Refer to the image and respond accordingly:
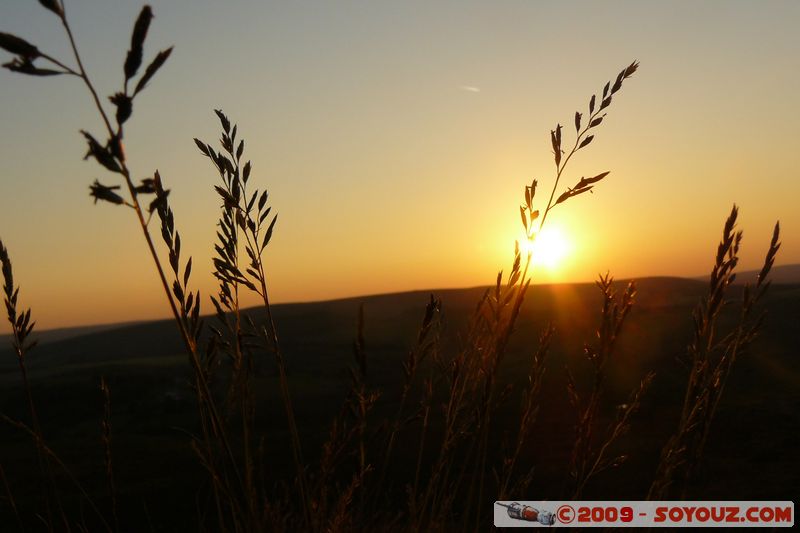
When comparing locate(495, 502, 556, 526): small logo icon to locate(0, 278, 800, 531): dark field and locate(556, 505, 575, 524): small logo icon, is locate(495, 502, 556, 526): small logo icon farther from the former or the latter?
locate(0, 278, 800, 531): dark field

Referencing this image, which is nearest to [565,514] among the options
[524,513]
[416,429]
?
[524,513]

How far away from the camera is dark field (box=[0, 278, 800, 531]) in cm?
747

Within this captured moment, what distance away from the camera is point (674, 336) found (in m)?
18.1

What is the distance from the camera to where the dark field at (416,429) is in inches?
294

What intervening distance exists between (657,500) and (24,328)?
214 cm

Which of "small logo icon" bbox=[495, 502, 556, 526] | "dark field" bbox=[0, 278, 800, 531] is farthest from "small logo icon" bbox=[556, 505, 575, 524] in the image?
"dark field" bbox=[0, 278, 800, 531]

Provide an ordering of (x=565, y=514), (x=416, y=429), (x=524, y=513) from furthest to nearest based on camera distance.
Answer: (x=416, y=429)
(x=565, y=514)
(x=524, y=513)

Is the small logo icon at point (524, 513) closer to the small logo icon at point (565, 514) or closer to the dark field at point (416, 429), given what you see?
the small logo icon at point (565, 514)

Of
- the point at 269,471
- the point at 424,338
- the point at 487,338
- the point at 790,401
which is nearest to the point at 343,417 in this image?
the point at 424,338

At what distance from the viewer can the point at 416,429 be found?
1120 centimetres

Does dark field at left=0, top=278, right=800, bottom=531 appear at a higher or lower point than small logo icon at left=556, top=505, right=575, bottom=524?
lower

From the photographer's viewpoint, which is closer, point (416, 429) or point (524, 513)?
point (524, 513)

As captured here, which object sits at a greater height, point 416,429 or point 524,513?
point 524,513

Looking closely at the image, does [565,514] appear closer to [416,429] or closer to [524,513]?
[524,513]
